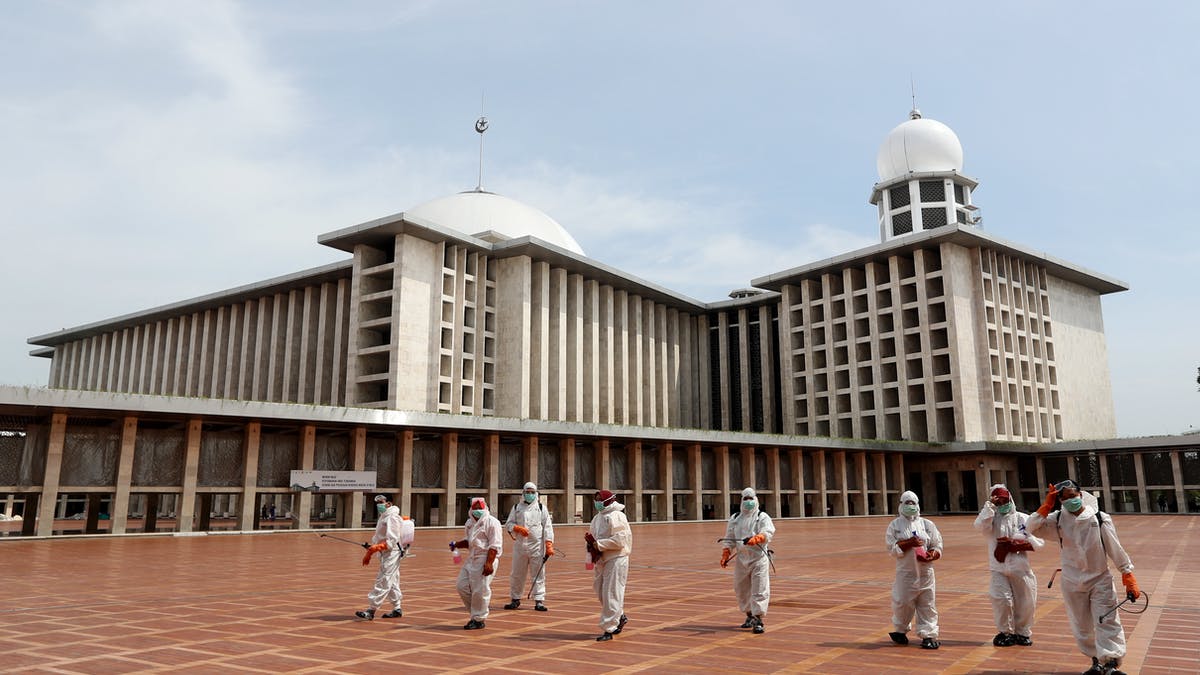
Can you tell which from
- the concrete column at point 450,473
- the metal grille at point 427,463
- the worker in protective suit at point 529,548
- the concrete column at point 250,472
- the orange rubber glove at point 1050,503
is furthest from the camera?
the metal grille at point 427,463

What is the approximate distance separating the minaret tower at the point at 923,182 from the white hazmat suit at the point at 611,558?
208ft

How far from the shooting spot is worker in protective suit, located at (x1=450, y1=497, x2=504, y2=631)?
10.4m

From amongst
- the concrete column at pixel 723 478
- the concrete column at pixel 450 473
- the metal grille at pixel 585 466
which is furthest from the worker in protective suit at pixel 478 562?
the concrete column at pixel 723 478

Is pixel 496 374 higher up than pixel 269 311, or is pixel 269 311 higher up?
pixel 269 311

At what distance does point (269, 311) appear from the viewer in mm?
60375

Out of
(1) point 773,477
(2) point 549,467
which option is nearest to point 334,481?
(2) point 549,467

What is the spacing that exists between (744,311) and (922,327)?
1558 centimetres

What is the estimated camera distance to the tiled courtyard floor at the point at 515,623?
8125 millimetres

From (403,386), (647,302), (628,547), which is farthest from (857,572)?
(647,302)

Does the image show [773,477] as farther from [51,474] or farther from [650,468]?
[51,474]

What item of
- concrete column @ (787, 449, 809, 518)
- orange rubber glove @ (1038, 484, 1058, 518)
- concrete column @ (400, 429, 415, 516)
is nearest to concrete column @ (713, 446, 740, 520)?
concrete column @ (787, 449, 809, 518)

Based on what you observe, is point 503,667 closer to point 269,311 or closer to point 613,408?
point 613,408

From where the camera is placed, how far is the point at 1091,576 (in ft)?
26.4

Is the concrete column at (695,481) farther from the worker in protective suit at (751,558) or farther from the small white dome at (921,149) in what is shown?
the small white dome at (921,149)
